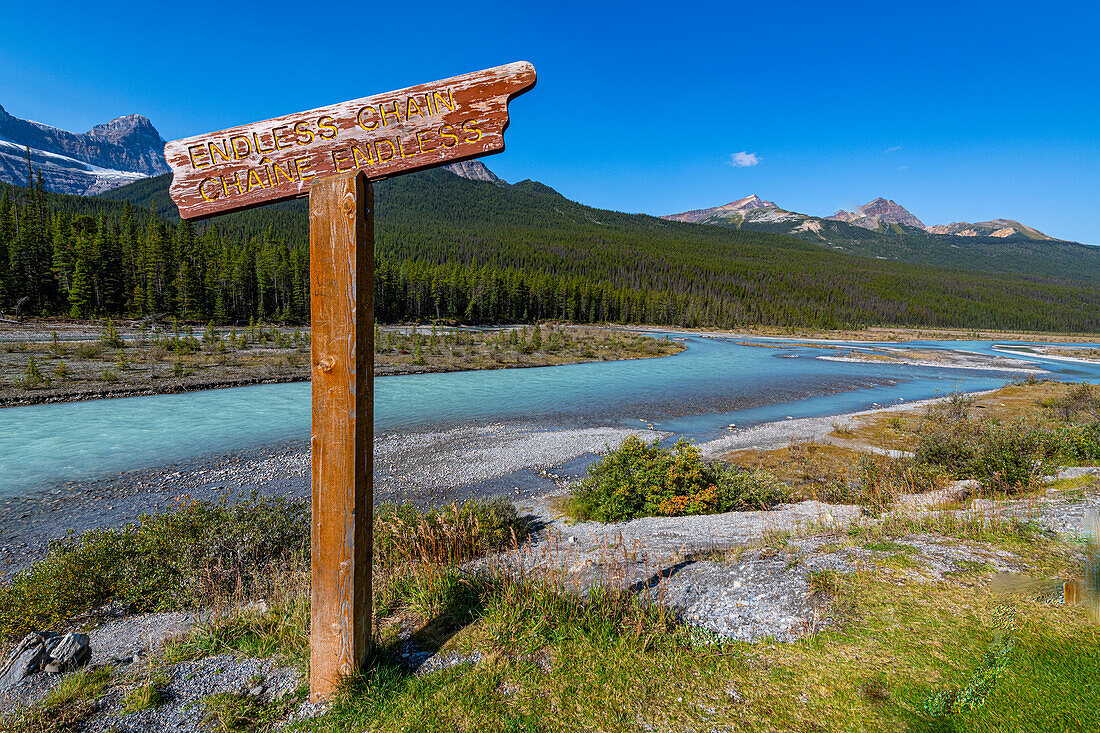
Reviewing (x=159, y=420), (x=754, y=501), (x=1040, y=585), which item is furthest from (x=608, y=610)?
(x=159, y=420)

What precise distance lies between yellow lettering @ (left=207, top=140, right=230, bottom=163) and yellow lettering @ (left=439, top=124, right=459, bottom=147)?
1447mm

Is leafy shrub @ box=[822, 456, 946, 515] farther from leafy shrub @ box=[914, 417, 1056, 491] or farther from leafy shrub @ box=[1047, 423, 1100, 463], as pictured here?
leafy shrub @ box=[1047, 423, 1100, 463]

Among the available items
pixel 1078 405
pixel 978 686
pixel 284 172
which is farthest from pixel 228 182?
pixel 1078 405

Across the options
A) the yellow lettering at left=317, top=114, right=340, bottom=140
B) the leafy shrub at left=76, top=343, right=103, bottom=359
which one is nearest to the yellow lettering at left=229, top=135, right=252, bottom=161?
the yellow lettering at left=317, top=114, right=340, bottom=140

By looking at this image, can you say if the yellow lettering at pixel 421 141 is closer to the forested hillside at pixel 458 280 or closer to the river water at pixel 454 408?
the river water at pixel 454 408

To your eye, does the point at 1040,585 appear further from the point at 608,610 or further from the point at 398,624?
the point at 398,624

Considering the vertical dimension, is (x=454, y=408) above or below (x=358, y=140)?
below

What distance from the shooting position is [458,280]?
92812mm

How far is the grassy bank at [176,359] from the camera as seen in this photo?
74.2 ft

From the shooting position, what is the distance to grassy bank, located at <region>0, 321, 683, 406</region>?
22.6 meters

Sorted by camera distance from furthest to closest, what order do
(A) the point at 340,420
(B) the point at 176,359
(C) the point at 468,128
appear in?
1. (B) the point at 176,359
2. (C) the point at 468,128
3. (A) the point at 340,420

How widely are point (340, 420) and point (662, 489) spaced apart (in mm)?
8073

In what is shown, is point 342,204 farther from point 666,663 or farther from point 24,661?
point 24,661

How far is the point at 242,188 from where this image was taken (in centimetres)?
311
